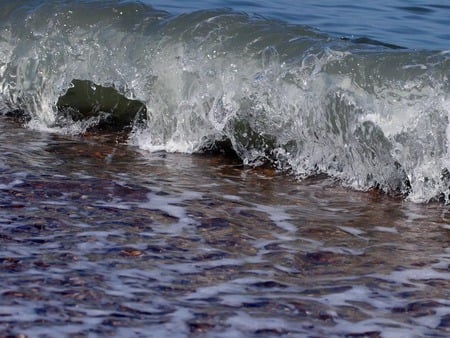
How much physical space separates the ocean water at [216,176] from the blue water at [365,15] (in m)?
0.14

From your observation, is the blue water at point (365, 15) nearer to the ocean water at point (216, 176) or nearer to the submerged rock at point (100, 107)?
the ocean water at point (216, 176)

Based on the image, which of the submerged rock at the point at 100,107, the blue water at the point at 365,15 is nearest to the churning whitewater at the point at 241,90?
the submerged rock at the point at 100,107

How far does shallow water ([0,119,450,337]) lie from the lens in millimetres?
3785

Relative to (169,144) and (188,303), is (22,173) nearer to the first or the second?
(169,144)

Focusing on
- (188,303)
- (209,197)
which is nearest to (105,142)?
(209,197)

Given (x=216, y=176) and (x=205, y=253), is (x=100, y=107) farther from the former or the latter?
(x=205, y=253)

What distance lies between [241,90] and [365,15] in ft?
13.8

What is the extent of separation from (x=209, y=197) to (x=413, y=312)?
5.99 feet

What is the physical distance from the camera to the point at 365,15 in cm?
1075

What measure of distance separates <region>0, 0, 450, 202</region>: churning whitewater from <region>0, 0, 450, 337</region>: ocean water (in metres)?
0.01

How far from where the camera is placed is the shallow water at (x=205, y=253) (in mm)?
3785

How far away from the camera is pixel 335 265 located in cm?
451

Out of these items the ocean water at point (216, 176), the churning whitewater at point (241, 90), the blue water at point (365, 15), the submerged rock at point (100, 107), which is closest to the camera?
Answer: the ocean water at point (216, 176)

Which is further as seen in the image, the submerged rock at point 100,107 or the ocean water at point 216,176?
the submerged rock at point 100,107
